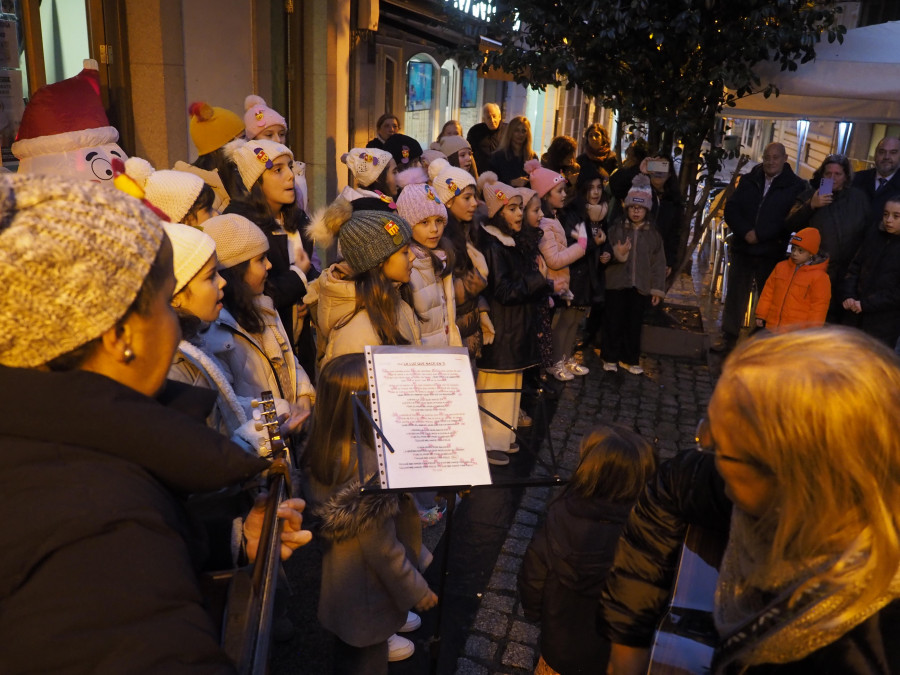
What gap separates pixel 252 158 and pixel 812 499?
13.7 feet

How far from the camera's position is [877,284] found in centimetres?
705

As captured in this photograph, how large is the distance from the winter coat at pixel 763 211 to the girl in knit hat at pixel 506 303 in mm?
3686

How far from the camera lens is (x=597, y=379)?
7.68 meters

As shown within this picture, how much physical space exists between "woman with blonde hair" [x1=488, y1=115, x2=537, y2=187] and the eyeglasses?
25.5 ft

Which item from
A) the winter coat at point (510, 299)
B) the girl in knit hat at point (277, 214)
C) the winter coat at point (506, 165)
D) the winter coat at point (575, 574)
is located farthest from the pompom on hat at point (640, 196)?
the winter coat at point (575, 574)

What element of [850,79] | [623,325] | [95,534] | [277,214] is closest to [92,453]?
[95,534]

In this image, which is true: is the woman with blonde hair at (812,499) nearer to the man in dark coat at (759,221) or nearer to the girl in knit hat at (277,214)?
the girl in knit hat at (277,214)

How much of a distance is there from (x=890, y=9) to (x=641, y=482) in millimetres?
25628

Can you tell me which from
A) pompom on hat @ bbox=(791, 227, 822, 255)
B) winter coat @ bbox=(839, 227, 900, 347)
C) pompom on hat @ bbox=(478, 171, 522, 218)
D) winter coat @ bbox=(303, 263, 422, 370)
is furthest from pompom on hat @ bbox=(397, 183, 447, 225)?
winter coat @ bbox=(839, 227, 900, 347)

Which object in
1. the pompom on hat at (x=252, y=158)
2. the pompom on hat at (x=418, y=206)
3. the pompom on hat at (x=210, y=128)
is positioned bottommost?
the pompom on hat at (x=418, y=206)

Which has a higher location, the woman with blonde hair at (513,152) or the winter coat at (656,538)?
the woman with blonde hair at (513,152)

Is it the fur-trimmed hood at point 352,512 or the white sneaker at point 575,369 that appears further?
the white sneaker at point 575,369

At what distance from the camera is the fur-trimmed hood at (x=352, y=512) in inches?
112

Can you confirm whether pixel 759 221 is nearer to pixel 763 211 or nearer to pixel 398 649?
pixel 763 211
